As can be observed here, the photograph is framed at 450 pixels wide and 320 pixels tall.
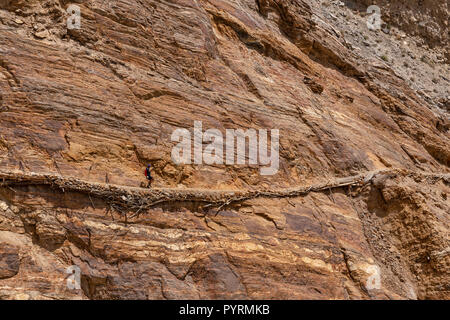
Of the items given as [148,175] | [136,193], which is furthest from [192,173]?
[136,193]

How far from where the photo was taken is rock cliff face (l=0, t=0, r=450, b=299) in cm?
1006

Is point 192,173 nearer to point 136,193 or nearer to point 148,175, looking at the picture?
point 148,175

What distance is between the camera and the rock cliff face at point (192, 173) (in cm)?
1006

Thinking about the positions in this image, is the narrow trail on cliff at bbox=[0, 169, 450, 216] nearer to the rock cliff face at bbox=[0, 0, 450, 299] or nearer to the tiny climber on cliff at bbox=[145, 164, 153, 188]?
the rock cliff face at bbox=[0, 0, 450, 299]

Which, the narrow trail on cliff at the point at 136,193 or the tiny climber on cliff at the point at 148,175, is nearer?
the narrow trail on cliff at the point at 136,193

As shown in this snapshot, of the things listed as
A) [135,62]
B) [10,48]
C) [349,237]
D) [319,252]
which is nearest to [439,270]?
[349,237]

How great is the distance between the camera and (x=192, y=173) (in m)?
12.1

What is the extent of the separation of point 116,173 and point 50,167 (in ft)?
5.06

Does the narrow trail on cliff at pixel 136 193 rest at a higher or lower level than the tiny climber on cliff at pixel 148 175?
lower

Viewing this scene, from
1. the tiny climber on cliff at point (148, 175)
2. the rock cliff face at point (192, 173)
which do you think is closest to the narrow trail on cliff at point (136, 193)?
the rock cliff face at point (192, 173)

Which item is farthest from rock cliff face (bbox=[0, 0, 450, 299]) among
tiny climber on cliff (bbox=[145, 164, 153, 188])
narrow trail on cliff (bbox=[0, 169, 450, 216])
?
tiny climber on cliff (bbox=[145, 164, 153, 188])

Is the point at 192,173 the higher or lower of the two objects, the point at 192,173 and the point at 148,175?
the higher

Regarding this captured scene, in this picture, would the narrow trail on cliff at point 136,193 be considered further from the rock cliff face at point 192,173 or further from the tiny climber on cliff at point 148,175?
the tiny climber on cliff at point 148,175

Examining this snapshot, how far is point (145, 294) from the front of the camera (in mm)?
9797
